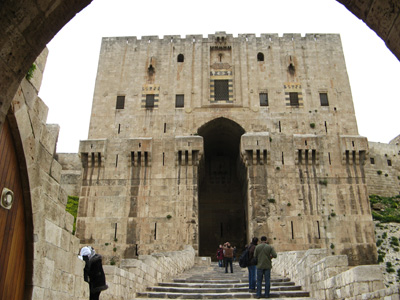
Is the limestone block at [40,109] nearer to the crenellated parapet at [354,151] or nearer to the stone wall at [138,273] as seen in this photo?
the stone wall at [138,273]

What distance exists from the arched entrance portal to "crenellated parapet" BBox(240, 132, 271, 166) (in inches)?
63.4

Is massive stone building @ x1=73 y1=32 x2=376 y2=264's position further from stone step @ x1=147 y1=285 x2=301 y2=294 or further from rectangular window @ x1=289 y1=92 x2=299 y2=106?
stone step @ x1=147 y1=285 x2=301 y2=294

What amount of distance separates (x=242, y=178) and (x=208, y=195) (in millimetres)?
3089

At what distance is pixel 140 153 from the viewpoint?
2153 centimetres

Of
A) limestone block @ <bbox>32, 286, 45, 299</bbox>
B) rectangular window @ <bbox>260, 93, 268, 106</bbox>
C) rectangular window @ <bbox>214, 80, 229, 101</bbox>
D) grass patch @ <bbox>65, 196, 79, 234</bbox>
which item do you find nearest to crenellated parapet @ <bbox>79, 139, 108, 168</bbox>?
grass patch @ <bbox>65, 196, 79, 234</bbox>

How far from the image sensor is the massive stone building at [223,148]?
1986 centimetres

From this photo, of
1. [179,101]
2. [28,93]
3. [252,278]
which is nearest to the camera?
[28,93]

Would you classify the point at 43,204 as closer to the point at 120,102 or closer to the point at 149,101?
the point at 149,101

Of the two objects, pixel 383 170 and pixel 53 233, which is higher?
pixel 383 170

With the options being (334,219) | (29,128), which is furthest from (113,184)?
(29,128)

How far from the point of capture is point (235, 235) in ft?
80.1

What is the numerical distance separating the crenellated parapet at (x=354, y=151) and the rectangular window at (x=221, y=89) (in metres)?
7.42

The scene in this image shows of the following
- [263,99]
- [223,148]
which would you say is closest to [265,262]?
[263,99]

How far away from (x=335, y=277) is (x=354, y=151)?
1552 cm
